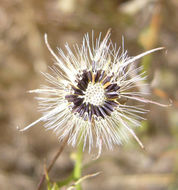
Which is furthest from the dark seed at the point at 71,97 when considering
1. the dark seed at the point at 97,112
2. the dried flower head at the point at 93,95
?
the dark seed at the point at 97,112

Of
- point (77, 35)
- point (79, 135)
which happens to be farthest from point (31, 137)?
point (79, 135)

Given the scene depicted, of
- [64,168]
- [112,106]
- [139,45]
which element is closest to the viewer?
[112,106]

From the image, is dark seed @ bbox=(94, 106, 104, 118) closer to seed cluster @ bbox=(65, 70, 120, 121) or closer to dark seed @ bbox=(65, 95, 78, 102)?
seed cluster @ bbox=(65, 70, 120, 121)

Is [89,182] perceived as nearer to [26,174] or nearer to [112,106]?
[26,174]

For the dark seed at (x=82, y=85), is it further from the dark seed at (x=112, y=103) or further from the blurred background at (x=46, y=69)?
the blurred background at (x=46, y=69)

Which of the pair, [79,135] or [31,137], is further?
[31,137]

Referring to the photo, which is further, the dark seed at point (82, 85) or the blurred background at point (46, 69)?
the blurred background at point (46, 69)

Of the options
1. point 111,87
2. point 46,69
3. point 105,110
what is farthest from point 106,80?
point 46,69
